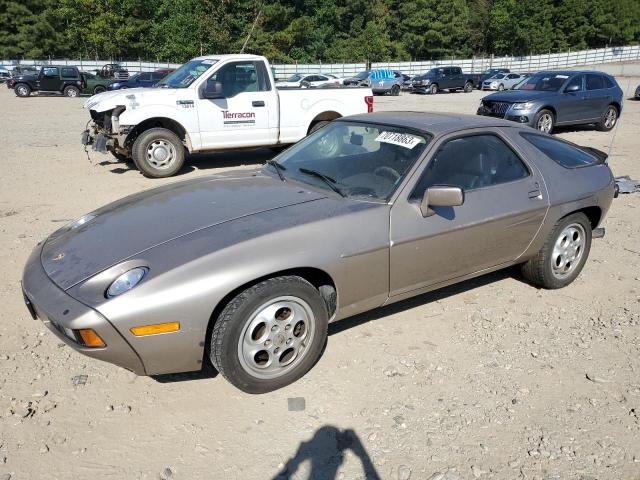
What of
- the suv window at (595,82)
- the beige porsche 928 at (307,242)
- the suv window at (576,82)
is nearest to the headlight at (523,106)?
the suv window at (576,82)

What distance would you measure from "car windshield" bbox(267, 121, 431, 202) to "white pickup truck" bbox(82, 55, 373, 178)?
4.75 metres

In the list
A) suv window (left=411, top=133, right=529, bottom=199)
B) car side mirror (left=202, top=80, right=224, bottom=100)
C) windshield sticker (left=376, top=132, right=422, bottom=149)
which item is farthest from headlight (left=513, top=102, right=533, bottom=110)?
windshield sticker (left=376, top=132, right=422, bottom=149)

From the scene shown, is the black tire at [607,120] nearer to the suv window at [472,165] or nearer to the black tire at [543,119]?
the black tire at [543,119]

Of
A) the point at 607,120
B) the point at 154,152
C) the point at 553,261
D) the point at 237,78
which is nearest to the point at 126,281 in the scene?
the point at 553,261

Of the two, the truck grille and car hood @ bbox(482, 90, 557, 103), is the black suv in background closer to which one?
the truck grille

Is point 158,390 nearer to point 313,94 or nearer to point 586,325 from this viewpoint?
point 586,325

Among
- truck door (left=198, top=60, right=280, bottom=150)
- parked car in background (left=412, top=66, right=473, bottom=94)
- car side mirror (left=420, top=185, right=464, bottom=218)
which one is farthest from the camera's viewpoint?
parked car in background (left=412, top=66, right=473, bottom=94)

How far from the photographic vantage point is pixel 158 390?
307cm

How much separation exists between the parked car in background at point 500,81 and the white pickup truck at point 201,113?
2902 centimetres

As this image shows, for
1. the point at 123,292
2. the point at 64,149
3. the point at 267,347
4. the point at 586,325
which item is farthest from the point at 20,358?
the point at 64,149

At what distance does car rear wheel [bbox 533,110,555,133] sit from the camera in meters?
12.5

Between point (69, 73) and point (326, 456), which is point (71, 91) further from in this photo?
point (326, 456)

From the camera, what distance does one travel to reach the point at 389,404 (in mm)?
2982

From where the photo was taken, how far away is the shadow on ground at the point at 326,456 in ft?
8.17
